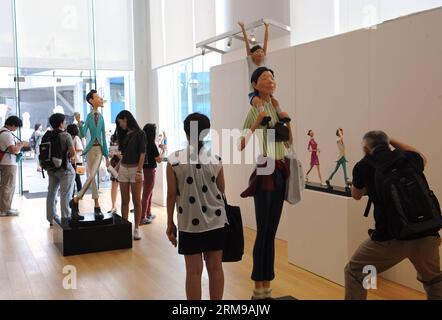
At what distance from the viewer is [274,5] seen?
6391 mm

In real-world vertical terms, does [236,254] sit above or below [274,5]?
below

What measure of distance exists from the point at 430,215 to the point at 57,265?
155 inches

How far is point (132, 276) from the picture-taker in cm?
468

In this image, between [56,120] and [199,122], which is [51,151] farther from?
[199,122]

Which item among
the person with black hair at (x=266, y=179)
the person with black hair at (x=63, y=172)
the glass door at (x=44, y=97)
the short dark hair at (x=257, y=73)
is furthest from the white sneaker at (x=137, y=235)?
the glass door at (x=44, y=97)

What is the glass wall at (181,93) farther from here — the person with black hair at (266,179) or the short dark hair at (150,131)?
the person with black hair at (266,179)

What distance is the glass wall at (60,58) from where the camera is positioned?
1013 cm

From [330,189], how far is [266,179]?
1779 millimetres

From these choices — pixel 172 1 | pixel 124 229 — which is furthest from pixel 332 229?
pixel 172 1

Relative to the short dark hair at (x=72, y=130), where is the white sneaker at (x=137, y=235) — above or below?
below

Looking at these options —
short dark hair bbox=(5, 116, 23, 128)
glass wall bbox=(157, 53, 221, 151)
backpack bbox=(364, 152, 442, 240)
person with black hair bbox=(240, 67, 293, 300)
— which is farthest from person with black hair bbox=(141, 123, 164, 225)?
backpack bbox=(364, 152, 442, 240)

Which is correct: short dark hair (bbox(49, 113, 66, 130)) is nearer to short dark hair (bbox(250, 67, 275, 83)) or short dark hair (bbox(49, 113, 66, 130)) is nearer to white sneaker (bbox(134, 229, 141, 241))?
white sneaker (bbox(134, 229, 141, 241))

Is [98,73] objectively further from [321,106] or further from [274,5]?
[321,106]

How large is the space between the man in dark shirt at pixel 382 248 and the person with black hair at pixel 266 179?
1.63 feet
